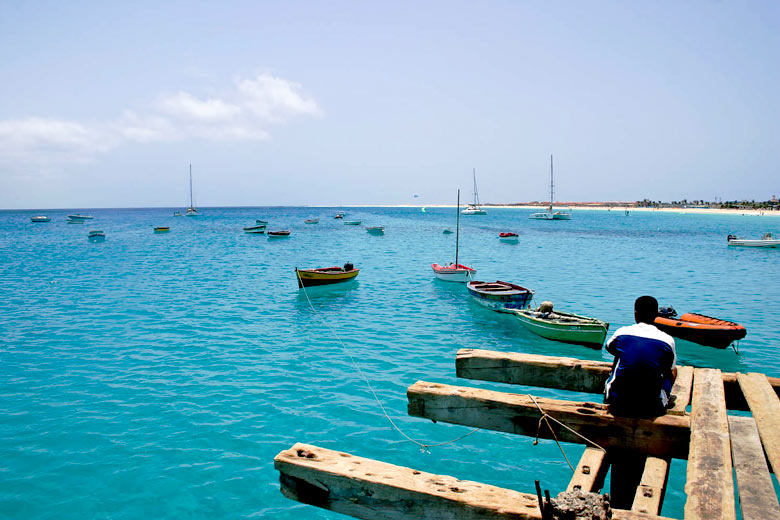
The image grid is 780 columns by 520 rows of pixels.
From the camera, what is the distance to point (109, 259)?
48.6 meters

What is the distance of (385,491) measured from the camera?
3.62 metres

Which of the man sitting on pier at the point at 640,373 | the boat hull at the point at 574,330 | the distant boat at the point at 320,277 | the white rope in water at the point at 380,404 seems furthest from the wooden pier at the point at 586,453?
the distant boat at the point at 320,277

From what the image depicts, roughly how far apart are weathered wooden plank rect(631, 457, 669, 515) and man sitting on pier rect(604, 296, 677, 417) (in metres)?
0.52

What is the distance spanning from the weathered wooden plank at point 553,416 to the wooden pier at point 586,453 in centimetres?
1

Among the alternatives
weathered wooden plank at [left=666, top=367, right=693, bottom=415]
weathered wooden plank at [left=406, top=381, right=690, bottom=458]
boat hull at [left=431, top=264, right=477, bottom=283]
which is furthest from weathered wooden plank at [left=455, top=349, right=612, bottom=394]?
boat hull at [left=431, top=264, right=477, bottom=283]

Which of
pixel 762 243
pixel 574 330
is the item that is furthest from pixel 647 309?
pixel 762 243

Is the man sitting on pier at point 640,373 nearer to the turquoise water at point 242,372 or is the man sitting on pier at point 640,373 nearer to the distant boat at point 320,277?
the turquoise water at point 242,372

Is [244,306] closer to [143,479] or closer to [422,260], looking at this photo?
[143,479]

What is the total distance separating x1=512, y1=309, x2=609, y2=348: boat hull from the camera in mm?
17625

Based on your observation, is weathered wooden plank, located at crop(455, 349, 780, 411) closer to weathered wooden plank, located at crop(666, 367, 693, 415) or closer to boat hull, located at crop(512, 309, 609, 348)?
weathered wooden plank, located at crop(666, 367, 693, 415)

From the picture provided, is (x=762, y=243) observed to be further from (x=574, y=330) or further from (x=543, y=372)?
(x=543, y=372)

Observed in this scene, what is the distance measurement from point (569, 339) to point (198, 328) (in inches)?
632

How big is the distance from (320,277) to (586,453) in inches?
1012

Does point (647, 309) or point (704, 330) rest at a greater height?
point (647, 309)
